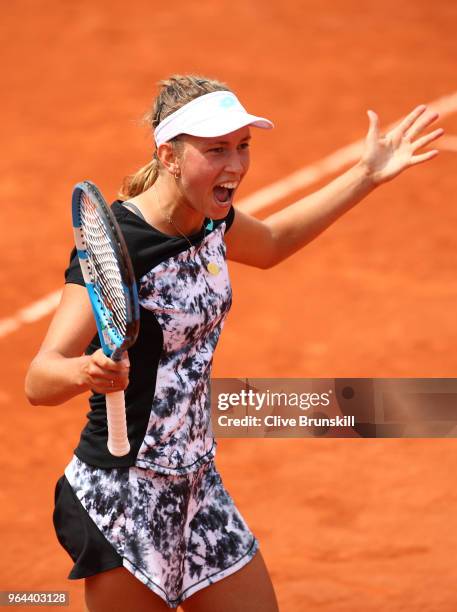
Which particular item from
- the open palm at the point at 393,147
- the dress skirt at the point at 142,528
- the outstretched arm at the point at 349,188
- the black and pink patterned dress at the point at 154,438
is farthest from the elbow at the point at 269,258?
the dress skirt at the point at 142,528

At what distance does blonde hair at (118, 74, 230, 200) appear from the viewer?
12.3 ft

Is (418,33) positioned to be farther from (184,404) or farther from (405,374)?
(184,404)

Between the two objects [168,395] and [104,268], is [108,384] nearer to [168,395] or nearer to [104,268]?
[104,268]

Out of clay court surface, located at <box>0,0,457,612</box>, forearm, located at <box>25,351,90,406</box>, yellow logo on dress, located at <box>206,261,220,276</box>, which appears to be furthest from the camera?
clay court surface, located at <box>0,0,457,612</box>

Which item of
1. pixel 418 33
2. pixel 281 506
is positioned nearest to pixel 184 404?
pixel 281 506

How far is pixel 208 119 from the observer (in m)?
3.58

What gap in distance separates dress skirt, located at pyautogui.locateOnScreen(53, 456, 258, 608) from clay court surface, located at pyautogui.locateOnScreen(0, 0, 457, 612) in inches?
85.4

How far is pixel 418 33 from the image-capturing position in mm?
10922

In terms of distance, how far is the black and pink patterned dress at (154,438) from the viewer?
356cm

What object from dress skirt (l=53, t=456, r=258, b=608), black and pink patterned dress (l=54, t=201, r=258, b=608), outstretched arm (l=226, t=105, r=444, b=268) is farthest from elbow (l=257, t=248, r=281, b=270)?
dress skirt (l=53, t=456, r=258, b=608)

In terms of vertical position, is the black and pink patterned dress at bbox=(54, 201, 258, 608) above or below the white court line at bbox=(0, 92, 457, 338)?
below

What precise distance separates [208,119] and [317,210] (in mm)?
917

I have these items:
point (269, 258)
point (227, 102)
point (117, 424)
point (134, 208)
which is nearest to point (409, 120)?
point (269, 258)

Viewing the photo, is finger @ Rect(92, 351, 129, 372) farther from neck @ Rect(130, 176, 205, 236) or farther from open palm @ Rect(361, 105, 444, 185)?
open palm @ Rect(361, 105, 444, 185)
